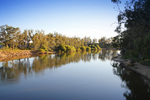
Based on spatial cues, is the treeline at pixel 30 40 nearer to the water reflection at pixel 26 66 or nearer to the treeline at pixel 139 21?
the water reflection at pixel 26 66

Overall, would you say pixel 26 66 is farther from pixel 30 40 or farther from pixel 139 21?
pixel 30 40

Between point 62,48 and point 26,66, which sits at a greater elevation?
point 62,48

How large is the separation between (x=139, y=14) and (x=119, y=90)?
8.30 m

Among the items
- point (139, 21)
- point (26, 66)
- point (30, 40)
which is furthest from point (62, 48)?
point (139, 21)

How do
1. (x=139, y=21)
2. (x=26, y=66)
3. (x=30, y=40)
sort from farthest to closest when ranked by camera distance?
(x=30, y=40) < (x=26, y=66) < (x=139, y=21)

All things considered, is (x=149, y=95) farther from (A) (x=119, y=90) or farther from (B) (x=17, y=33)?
(B) (x=17, y=33)

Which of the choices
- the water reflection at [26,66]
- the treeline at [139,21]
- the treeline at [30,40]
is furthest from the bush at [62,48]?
the treeline at [139,21]

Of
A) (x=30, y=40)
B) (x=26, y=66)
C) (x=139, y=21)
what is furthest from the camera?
(x=30, y=40)

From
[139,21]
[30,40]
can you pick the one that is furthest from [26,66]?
[30,40]

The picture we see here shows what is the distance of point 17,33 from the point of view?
5066cm

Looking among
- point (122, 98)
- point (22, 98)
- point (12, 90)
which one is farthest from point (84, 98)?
point (12, 90)

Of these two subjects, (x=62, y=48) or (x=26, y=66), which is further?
(x=62, y=48)

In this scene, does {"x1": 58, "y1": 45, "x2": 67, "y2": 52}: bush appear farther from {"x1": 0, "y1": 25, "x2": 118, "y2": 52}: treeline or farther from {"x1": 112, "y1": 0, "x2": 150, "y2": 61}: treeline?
{"x1": 112, "y1": 0, "x2": 150, "y2": 61}: treeline

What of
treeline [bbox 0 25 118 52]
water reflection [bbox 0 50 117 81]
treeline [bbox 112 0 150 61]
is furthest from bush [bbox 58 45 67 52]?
treeline [bbox 112 0 150 61]
